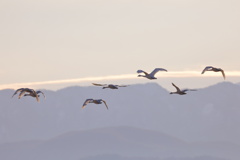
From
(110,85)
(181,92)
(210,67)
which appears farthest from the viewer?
(110,85)

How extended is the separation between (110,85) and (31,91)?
588 inches

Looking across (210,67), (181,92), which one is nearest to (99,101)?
(181,92)

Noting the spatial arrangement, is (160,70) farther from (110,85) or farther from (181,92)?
(110,85)

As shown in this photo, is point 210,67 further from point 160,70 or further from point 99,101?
point 99,101

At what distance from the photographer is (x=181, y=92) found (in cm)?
12875

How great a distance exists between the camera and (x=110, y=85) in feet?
452

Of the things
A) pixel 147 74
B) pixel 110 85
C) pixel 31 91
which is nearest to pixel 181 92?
pixel 147 74

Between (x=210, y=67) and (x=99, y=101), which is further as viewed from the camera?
(x=99, y=101)

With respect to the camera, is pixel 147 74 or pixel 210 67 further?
pixel 147 74

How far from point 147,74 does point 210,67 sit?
14.5 metres

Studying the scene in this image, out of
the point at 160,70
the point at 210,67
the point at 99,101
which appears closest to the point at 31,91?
the point at 99,101

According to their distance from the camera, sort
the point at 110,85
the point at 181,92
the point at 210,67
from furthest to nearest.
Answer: the point at 110,85, the point at 181,92, the point at 210,67

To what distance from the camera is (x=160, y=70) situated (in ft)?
409

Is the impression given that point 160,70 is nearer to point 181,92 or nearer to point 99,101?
point 181,92
